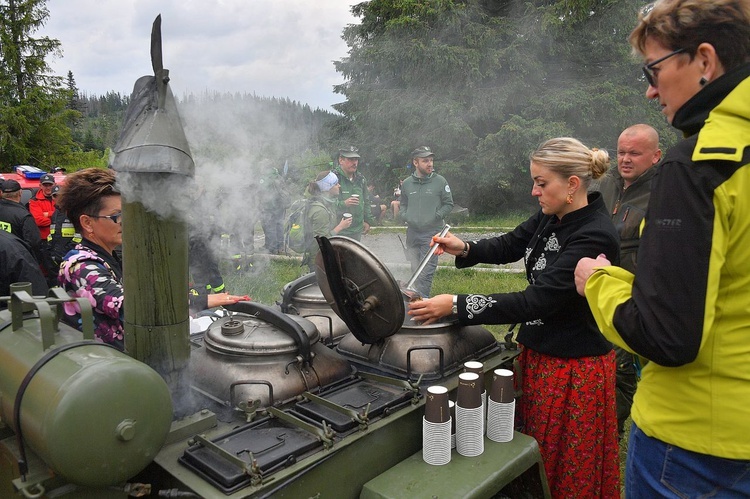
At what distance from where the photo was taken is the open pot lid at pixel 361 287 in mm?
2662

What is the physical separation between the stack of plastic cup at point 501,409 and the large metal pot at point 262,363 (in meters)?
0.74

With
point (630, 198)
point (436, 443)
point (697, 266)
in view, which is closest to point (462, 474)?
point (436, 443)

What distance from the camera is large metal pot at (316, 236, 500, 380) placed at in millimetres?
2688

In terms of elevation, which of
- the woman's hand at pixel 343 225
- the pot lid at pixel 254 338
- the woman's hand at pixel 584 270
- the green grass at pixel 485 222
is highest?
the woman's hand at pixel 584 270

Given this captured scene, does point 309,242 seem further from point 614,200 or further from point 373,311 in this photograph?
point 373,311

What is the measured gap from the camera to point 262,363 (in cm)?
259

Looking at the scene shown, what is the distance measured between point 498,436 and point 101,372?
1752mm

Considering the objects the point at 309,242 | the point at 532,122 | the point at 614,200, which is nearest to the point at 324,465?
the point at 614,200

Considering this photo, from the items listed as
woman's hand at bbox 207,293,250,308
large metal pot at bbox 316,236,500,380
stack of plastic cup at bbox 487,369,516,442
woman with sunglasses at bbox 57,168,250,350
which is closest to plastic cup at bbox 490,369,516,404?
stack of plastic cup at bbox 487,369,516,442

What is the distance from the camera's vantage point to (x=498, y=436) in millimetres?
2646

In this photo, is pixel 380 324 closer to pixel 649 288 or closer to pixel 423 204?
pixel 649 288

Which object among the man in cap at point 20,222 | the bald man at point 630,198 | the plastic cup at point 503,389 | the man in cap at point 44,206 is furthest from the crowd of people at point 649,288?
the man in cap at point 44,206

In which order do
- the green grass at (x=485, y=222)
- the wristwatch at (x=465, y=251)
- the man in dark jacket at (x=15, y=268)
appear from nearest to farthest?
1. the wristwatch at (x=465, y=251)
2. the man in dark jacket at (x=15, y=268)
3. the green grass at (x=485, y=222)

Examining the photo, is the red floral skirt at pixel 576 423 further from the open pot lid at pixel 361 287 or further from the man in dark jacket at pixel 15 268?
the man in dark jacket at pixel 15 268
